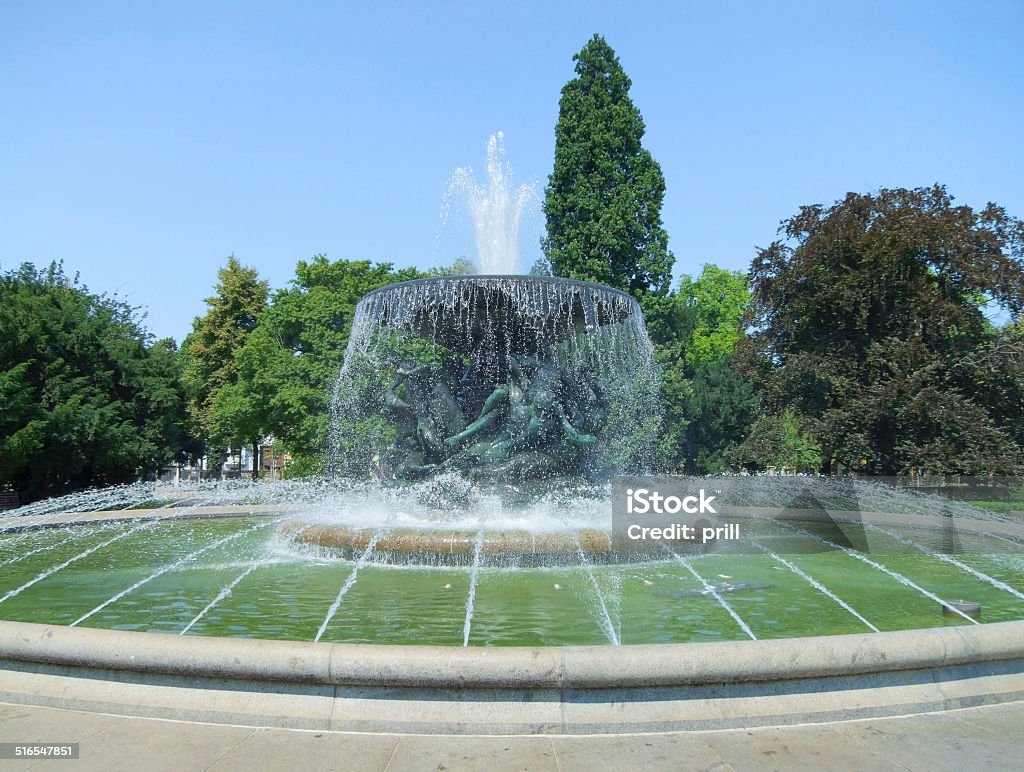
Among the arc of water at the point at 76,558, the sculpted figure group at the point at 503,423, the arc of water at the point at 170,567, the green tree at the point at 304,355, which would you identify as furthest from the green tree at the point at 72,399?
the sculpted figure group at the point at 503,423

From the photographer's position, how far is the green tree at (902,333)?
21.4m

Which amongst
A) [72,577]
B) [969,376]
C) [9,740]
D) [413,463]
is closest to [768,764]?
[9,740]

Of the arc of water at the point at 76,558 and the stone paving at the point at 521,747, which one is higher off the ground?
the stone paving at the point at 521,747

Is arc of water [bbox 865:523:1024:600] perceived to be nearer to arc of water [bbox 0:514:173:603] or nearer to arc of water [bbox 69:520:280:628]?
arc of water [bbox 69:520:280:628]

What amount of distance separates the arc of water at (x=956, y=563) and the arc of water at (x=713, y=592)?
11.9 ft

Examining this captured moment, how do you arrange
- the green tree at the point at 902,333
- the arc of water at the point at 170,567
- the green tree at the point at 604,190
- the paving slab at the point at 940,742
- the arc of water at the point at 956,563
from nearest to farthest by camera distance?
the paving slab at the point at 940,742 < the arc of water at the point at 170,567 < the arc of water at the point at 956,563 < the green tree at the point at 902,333 < the green tree at the point at 604,190

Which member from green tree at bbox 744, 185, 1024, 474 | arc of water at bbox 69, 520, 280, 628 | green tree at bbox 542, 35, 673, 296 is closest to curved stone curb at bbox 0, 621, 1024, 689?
arc of water at bbox 69, 520, 280, 628

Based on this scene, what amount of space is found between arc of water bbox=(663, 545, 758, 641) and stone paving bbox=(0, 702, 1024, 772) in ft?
5.53

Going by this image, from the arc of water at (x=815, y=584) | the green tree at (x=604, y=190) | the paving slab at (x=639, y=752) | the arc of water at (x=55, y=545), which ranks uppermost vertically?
the green tree at (x=604, y=190)

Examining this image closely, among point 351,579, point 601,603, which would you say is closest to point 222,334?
point 351,579

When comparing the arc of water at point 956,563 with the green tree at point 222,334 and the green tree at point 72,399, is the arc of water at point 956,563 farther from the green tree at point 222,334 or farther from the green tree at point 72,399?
the green tree at point 222,334

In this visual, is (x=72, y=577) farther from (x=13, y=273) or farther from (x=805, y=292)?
(x=13, y=273)

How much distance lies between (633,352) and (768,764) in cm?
1664

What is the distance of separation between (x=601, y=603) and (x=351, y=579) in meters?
2.93
